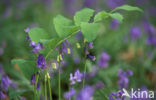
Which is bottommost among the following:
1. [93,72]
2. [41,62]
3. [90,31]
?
[93,72]

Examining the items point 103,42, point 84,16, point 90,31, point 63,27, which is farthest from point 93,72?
point 90,31

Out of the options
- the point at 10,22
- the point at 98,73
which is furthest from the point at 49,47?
the point at 10,22

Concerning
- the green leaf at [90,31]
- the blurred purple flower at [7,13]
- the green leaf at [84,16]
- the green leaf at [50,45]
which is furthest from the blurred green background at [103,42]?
the green leaf at [90,31]

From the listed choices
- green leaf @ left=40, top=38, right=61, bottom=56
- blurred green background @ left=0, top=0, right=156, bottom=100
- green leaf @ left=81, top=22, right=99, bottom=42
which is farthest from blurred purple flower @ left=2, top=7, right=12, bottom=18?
green leaf @ left=81, top=22, right=99, bottom=42

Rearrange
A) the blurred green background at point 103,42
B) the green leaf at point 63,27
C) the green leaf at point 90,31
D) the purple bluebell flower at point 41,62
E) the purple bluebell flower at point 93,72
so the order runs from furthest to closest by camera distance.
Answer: the blurred green background at point 103,42 → the purple bluebell flower at point 93,72 → the purple bluebell flower at point 41,62 → the green leaf at point 63,27 → the green leaf at point 90,31

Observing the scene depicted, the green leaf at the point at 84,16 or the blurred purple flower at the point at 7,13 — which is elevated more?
the green leaf at the point at 84,16

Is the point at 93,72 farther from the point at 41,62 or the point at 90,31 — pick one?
the point at 90,31

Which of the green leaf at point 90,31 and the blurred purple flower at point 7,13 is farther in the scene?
the blurred purple flower at point 7,13

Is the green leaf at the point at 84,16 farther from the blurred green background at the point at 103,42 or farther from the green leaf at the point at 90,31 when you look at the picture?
the blurred green background at the point at 103,42

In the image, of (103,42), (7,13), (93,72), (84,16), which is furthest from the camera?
(7,13)
